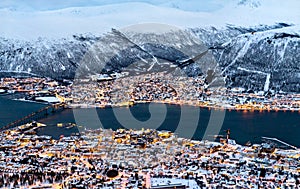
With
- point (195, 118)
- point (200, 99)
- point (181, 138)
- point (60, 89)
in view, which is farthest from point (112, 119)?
point (60, 89)

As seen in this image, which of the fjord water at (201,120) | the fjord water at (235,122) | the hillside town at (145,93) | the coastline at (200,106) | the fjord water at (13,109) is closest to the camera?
the fjord water at (235,122)

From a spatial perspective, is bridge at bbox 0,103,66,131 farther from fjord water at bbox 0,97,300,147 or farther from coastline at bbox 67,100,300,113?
coastline at bbox 67,100,300,113

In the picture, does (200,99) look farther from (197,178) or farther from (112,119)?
(197,178)

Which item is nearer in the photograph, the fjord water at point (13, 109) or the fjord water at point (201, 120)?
the fjord water at point (201, 120)

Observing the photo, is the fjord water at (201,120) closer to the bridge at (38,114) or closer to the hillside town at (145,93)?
the bridge at (38,114)

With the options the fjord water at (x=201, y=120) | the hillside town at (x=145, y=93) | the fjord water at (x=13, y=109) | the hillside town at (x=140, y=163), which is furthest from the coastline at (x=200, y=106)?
the hillside town at (x=140, y=163)

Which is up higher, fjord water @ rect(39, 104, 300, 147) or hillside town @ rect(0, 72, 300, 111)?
hillside town @ rect(0, 72, 300, 111)

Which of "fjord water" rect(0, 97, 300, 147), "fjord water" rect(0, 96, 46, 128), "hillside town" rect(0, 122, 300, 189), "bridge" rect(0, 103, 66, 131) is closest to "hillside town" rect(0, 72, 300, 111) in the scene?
"bridge" rect(0, 103, 66, 131)
